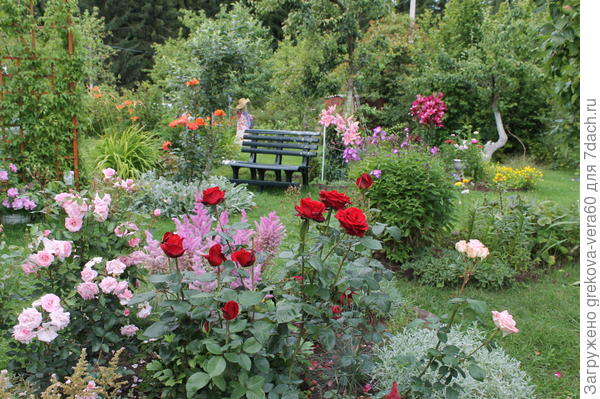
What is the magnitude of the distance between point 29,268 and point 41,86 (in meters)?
3.50

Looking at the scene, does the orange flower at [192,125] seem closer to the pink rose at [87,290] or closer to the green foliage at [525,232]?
the green foliage at [525,232]

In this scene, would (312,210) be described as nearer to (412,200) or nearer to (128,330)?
(128,330)

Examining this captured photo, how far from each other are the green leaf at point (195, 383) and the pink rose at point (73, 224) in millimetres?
908

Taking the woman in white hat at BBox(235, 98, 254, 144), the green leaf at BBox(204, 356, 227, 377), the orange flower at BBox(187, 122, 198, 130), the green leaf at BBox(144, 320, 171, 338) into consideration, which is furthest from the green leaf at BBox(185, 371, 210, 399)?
the woman in white hat at BBox(235, 98, 254, 144)

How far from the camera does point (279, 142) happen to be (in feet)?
26.2

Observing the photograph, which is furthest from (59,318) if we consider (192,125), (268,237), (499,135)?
(499,135)

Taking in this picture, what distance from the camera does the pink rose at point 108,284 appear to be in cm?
201

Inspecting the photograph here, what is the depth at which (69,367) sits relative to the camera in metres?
2.07

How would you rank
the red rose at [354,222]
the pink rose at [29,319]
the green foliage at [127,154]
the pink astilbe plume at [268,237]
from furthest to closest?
the green foliage at [127,154], the pink astilbe plume at [268,237], the pink rose at [29,319], the red rose at [354,222]

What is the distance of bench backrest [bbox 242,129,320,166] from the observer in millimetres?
7695

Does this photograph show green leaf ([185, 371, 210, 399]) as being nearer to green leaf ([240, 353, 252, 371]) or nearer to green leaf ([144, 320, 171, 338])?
green leaf ([240, 353, 252, 371])

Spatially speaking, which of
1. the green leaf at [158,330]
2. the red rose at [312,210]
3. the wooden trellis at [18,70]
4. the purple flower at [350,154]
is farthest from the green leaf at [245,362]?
the purple flower at [350,154]
